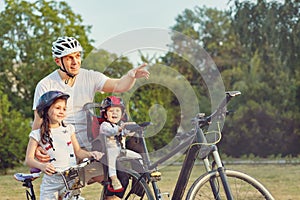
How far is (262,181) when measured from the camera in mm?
11164

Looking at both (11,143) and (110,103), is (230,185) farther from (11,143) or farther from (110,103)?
(11,143)

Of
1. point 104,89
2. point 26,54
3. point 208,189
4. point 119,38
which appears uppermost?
point 26,54

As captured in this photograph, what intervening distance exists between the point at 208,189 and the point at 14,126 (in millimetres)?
11014

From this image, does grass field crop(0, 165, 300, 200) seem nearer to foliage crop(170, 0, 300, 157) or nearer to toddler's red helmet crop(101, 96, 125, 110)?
foliage crop(170, 0, 300, 157)

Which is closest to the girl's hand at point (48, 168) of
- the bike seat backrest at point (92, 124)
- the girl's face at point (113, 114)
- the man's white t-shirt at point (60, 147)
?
the man's white t-shirt at point (60, 147)

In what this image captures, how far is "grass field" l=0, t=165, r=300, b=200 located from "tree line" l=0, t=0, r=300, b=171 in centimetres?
193

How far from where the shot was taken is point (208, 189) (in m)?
4.82

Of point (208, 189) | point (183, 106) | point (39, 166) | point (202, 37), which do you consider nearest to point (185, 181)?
point (208, 189)

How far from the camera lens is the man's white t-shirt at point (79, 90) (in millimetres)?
4988

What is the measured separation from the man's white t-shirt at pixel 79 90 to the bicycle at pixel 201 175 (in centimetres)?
37

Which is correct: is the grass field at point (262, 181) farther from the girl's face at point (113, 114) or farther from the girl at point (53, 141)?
the girl at point (53, 141)

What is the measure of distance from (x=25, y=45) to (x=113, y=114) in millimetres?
17660

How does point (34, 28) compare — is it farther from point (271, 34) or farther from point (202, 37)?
point (202, 37)

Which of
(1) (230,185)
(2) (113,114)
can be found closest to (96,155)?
(2) (113,114)
